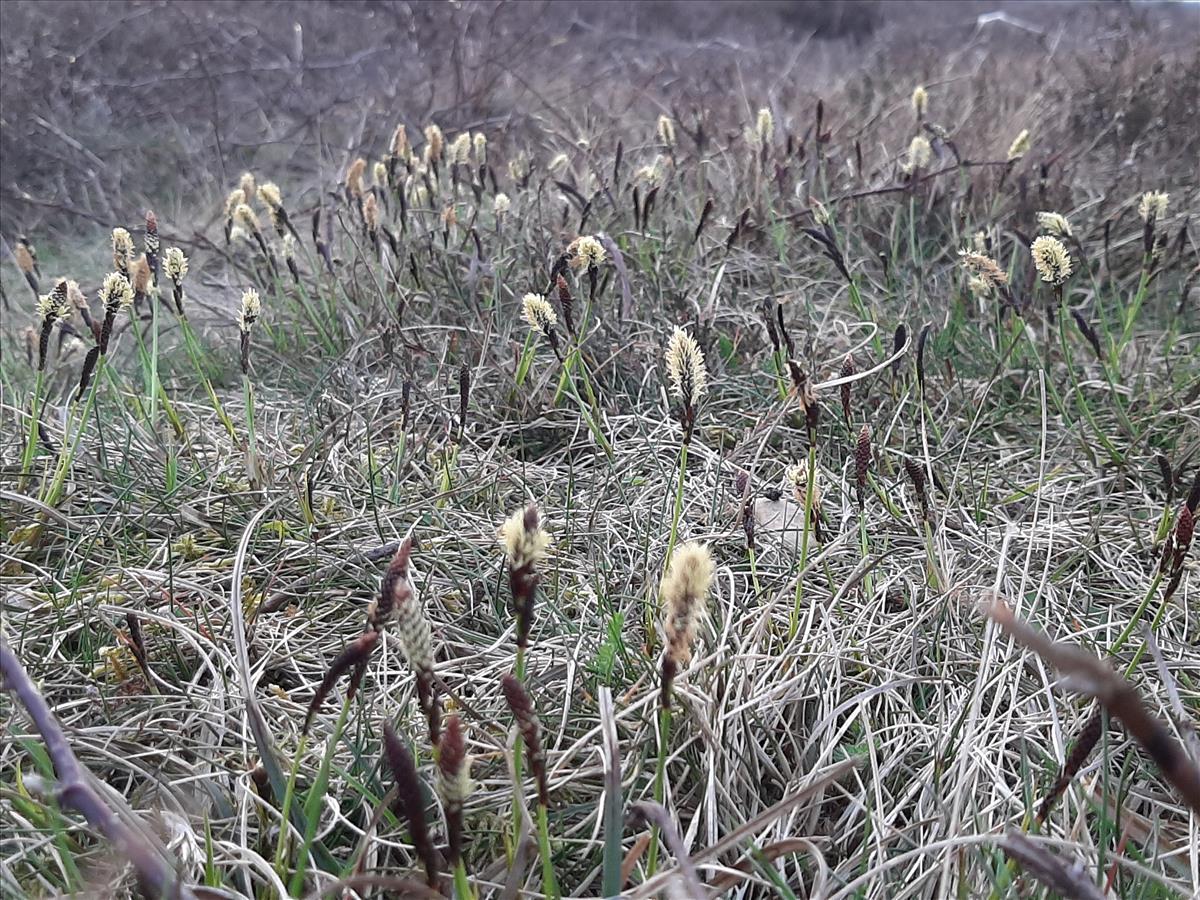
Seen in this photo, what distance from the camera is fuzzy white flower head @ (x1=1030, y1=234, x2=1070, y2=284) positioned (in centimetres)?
145

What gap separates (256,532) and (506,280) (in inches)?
52.5

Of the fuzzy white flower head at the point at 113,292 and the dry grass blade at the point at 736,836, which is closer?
the dry grass blade at the point at 736,836

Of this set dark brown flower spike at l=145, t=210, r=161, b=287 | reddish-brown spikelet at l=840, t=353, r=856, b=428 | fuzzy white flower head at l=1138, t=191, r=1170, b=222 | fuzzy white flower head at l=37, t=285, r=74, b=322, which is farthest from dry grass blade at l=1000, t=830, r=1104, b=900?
fuzzy white flower head at l=1138, t=191, r=1170, b=222

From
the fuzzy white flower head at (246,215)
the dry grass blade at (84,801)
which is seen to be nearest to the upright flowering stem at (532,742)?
the dry grass blade at (84,801)

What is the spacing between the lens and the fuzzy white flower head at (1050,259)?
1.45 meters

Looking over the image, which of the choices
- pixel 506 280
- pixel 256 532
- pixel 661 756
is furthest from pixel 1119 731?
pixel 506 280

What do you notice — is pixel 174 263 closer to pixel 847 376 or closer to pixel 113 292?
pixel 113 292

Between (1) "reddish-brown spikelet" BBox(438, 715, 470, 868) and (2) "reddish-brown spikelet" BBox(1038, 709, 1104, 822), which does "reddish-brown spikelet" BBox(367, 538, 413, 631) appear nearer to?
(1) "reddish-brown spikelet" BBox(438, 715, 470, 868)

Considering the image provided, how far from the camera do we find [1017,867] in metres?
0.88

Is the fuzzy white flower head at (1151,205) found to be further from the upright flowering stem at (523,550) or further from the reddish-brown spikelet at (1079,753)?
the upright flowering stem at (523,550)

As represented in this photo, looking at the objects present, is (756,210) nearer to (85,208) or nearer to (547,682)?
(547,682)

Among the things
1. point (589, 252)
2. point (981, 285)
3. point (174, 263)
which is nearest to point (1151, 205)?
point (981, 285)

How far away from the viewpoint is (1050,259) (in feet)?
4.83

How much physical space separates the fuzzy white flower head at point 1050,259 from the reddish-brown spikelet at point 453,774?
1.29 meters
